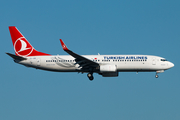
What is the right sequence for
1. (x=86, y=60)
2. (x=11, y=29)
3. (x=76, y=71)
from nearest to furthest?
(x=86, y=60)
(x=76, y=71)
(x=11, y=29)

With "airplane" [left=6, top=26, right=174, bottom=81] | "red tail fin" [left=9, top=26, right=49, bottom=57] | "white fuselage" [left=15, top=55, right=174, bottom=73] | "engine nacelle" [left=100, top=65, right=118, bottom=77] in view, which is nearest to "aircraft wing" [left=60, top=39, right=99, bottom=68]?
"airplane" [left=6, top=26, right=174, bottom=81]

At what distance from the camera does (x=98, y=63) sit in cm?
5434

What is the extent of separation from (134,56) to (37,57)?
55.6 feet

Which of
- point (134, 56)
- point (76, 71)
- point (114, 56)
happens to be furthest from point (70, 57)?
point (134, 56)

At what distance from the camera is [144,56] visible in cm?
5541

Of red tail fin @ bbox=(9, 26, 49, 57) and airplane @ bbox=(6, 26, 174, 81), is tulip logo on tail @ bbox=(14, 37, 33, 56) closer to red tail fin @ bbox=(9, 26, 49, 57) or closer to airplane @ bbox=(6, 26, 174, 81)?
red tail fin @ bbox=(9, 26, 49, 57)

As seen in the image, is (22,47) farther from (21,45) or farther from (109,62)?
(109,62)

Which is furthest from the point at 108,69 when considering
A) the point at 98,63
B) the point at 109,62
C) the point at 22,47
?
the point at 22,47

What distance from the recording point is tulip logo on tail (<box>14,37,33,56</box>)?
5953 cm

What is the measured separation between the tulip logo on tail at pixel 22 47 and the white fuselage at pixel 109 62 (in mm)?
2811

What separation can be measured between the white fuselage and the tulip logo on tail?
281 cm

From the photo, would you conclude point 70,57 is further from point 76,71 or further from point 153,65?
point 153,65

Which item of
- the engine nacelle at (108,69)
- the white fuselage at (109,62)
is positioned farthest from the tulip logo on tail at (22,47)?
the engine nacelle at (108,69)

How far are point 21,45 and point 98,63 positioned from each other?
15583 mm
